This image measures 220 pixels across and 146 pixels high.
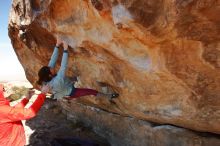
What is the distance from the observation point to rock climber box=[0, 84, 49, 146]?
5863 millimetres

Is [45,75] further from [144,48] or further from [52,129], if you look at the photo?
[52,129]

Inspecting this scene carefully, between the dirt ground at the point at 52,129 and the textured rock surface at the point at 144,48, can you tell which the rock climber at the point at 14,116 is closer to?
the textured rock surface at the point at 144,48

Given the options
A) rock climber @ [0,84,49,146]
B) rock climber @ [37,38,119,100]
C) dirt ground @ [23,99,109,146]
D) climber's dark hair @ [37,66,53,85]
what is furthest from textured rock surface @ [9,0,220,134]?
dirt ground @ [23,99,109,146]

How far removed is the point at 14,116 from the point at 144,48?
2500mm

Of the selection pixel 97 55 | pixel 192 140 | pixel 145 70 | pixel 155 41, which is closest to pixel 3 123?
pixel 97 55

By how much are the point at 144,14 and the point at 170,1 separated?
427 millimetres

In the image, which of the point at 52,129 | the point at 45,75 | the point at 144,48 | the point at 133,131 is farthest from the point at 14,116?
the point at 52,129

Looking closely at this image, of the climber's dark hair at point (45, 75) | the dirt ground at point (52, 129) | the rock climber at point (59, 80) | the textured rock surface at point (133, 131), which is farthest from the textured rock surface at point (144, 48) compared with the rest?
the dirt ground at point (52, 129)

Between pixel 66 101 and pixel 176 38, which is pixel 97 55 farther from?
pixel 66 101

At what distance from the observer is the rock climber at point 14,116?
586cm

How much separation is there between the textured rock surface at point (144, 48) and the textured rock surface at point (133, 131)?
0.22m

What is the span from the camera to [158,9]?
4.62m

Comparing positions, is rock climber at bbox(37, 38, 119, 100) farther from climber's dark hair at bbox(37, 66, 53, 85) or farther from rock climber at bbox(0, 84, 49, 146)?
rock climber at bbox(0, 84, 49, 146)

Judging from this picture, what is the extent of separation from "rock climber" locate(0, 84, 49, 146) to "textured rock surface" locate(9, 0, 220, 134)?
1288 millimetres
